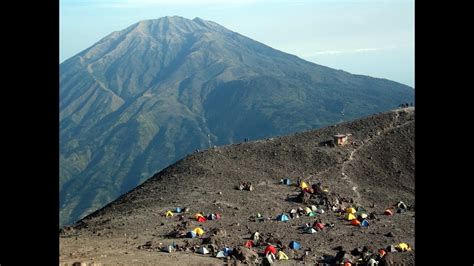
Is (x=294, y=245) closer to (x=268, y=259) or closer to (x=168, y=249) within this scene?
(x=268, y=259)

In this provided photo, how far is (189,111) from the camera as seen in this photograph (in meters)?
169

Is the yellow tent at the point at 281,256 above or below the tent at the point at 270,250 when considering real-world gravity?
below

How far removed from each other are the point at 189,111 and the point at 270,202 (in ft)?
480

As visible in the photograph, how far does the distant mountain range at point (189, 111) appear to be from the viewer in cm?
13862

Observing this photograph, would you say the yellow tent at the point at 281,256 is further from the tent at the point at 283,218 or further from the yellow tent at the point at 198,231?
the tent at the point at 283,218

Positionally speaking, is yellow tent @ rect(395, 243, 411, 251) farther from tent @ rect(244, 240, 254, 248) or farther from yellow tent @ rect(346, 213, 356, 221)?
tent @ rect(244, 240, 254, 248)

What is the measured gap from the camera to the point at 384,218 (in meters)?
22.3

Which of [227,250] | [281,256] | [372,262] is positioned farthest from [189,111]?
[372,262]

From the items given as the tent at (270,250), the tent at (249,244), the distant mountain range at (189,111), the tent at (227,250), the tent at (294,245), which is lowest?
the distant mountain range at (189,111)

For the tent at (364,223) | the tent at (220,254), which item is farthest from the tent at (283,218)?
the tent at (220,254)

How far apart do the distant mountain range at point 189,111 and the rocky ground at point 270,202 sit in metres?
91.2
